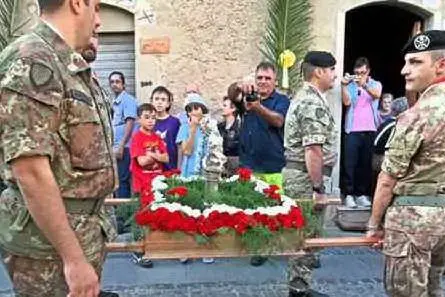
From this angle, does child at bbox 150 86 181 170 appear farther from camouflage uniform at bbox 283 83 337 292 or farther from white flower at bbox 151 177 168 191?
white flower at bbox 151 177 168 191

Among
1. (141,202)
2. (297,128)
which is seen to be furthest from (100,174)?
(297,128)

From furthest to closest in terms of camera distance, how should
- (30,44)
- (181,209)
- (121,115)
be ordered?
1. (121,115)
2. (181,209)
3. (30,44)

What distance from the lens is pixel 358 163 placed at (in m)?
7.86

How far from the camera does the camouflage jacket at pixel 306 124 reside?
188 inches

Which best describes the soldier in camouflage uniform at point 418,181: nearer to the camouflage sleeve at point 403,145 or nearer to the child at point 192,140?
the camouflage sleeve at point 403,145

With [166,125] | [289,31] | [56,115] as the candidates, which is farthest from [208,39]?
[56,115]

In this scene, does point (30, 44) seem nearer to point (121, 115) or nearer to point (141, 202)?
point (141, 202)

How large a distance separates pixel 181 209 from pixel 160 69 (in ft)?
13.9

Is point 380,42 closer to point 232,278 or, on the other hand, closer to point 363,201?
point 363,201

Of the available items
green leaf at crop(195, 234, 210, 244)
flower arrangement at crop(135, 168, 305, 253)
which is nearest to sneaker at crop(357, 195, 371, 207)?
→ flower arrangement at crop(135, 168, 305, 253)

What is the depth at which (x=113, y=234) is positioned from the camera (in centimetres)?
251

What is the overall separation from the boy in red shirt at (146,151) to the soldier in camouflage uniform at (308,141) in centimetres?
149

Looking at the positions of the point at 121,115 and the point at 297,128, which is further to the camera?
the point at 121,115

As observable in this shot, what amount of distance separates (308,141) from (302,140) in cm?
9
